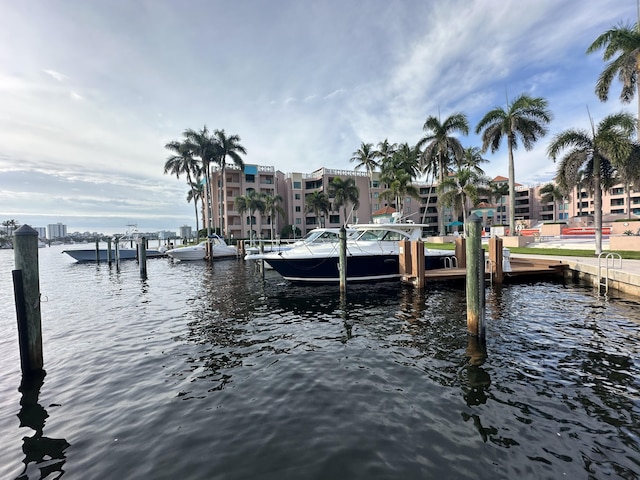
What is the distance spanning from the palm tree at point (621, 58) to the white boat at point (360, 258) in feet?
55.2

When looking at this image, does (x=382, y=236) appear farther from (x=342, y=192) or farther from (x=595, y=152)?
(x=342, y=192)

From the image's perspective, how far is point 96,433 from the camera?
15.3 ft

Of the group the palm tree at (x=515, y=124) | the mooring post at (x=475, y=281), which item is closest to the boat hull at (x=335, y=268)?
the mooring post at (x=475, y=281)

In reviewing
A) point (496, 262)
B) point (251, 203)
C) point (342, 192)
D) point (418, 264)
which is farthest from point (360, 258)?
point (251, 203)

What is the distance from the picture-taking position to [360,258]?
15.8 meters

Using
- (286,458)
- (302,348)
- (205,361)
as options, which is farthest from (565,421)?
(205,361)

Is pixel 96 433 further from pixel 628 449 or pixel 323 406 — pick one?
pixel 628 449

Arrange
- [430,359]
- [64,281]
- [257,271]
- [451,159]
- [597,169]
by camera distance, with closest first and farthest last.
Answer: [430,359] < [597,169] < [64,281] < [257,271] < [451,159]

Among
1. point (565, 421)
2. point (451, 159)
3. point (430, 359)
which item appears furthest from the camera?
point (451, 159)

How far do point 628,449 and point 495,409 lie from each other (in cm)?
150

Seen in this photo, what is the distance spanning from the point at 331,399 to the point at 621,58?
28.3 metres

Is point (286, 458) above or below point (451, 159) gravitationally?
below

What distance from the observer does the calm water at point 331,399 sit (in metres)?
3.97

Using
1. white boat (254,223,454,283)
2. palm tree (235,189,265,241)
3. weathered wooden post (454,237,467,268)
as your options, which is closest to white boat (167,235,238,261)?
palm tree (235,189,265,241)
